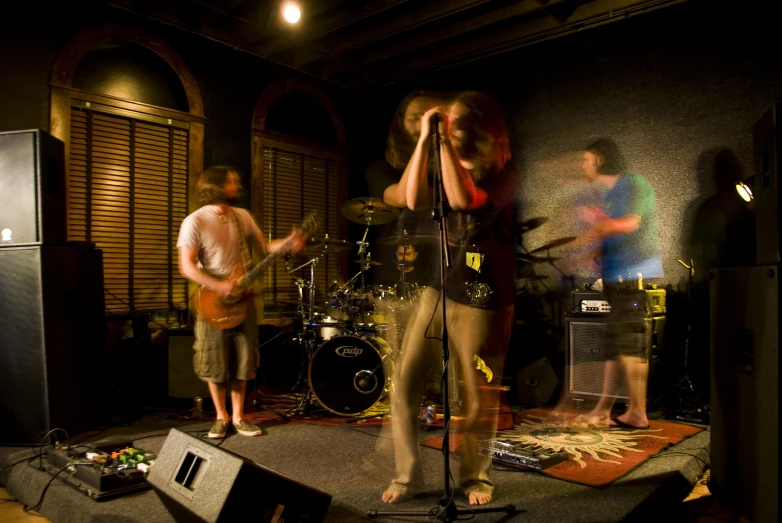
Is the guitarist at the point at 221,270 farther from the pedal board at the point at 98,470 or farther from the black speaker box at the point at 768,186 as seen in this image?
the black speaker box at the point at 768,186

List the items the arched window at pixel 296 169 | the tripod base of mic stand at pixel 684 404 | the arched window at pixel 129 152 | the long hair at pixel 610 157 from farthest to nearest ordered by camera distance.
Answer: the arched window at pixel 296 169, the long hair at pixel 610 157, the arched window at pixel 129 152, the tripod base of mic stand at pixel 684 404

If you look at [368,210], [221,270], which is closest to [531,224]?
[368,210]

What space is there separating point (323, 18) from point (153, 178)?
7.36ft

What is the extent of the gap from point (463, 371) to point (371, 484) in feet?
2.74

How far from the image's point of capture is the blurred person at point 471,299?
2424mm

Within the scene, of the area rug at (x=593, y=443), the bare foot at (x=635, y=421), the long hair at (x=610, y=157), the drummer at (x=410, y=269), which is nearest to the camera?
the area rug at (x=593, y=443)

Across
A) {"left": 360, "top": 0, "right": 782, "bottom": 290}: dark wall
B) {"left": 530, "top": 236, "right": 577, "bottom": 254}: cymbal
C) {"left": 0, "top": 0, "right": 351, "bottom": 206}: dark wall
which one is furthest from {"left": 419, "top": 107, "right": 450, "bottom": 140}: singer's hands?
{"left": 0, "top": 0, "right": 351, "bottom": 206}: dark wall

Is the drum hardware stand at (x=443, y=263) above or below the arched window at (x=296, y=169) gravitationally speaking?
below

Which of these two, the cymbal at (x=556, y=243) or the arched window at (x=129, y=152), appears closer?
the arched window at (x=129, y=152)

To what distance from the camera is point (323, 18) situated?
17.9 ft

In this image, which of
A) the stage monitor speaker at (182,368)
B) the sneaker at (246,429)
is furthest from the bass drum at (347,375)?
the stage monitor speaker at (182,368)

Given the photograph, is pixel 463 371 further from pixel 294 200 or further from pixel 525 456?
pixel 294 200

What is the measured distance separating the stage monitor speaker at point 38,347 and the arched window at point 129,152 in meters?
1.15

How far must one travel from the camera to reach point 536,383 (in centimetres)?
504
